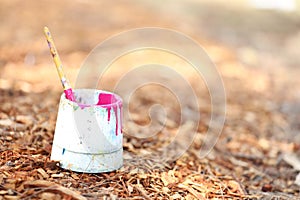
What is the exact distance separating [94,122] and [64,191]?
358 millimetres

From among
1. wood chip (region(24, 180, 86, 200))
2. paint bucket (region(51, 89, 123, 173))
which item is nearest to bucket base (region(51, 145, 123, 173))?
paint bucket (region(51, 89, 123, 173))

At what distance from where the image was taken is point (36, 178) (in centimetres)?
220

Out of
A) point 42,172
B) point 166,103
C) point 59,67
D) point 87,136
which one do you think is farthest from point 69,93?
point 166,103

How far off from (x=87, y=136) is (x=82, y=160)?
121 mm

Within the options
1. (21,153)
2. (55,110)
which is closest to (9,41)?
(55,110)

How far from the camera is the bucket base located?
229cm

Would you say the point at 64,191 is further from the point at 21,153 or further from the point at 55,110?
the point at 55,110

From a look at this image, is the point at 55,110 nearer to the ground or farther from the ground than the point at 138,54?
nearer to the ground

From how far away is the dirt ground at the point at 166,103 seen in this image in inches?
92.7

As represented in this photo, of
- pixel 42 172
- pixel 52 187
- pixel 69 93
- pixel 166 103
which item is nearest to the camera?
pixel 52 187

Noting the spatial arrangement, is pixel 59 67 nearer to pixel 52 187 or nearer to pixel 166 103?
pixel 52 187

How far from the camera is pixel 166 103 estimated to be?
4184 millimetres

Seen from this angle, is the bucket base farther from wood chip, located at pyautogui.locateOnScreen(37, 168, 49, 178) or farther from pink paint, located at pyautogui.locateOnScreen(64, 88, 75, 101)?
pink paint, located at pyautogui.locateOnScreen(64, 88, 75, 101)

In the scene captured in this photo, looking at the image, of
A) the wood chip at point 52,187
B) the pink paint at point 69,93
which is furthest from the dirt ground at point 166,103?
the pink paint at point 69,93
